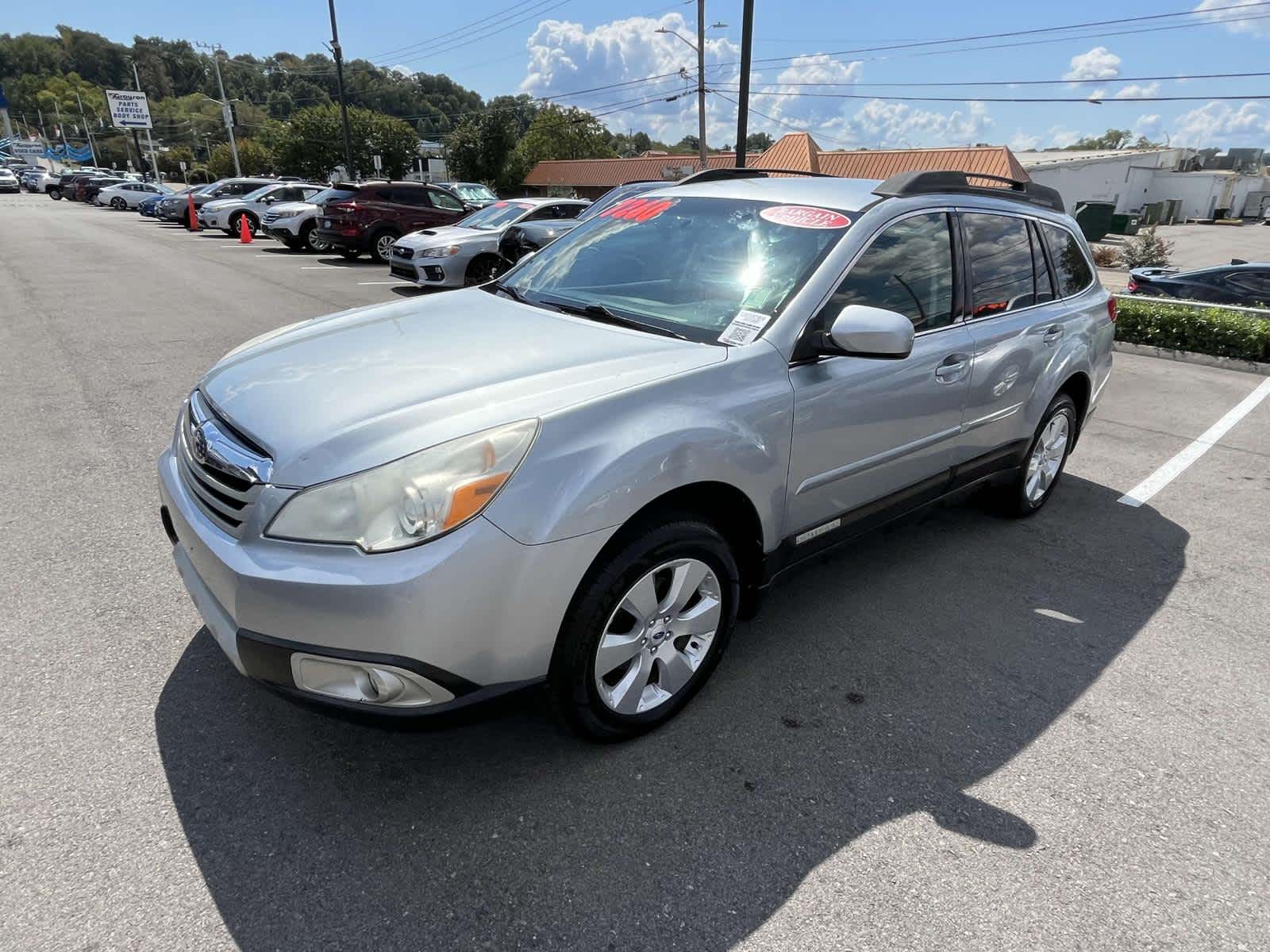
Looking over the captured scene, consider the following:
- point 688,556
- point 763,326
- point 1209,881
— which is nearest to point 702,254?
point 763,326

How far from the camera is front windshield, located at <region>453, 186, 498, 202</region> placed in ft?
67.5

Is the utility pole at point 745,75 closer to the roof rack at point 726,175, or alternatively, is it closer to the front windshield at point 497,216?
the front windshield at point 497,216

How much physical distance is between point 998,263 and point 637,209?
1.79 m

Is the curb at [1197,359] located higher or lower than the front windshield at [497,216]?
lower

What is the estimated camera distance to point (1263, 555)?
14.0ft

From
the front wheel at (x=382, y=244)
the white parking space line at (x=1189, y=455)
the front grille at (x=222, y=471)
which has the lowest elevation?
the white parking space line at (x=1189, y=455)

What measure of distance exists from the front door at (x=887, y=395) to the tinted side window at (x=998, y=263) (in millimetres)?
189

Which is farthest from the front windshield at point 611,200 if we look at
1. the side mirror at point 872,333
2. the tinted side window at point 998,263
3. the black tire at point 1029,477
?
the black tire at point 1029,477

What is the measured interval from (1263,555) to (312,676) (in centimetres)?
490

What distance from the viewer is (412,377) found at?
2416 millimetres

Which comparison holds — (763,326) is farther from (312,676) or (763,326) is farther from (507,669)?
(312,676)

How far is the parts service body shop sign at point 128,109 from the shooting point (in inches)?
2452

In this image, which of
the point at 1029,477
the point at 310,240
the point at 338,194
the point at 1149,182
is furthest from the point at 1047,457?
the point at 1149,182

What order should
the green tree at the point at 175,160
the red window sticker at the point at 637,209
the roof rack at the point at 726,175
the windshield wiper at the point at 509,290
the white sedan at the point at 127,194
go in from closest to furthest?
the windshield wiper at the point at 509,290 → the red window sticker at the point at 637,209 → the roof rack at the point at 726,175 → the white sedan at the point at 127,194 → the green tree at the point at 175,160
